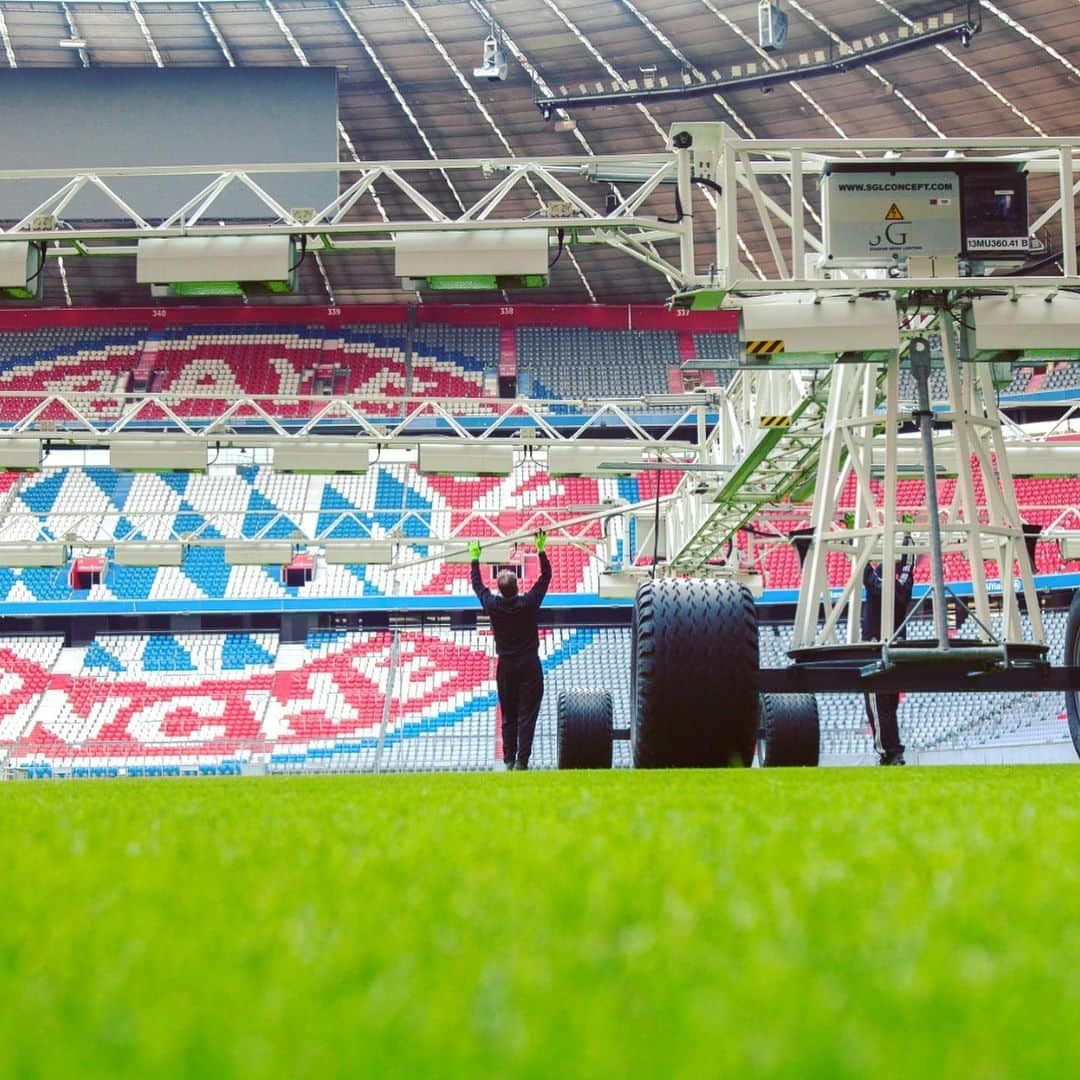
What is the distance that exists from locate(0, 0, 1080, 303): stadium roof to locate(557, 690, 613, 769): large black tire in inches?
730

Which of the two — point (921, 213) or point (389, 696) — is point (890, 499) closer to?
point (921, 213)

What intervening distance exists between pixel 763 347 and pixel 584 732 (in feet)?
18.1

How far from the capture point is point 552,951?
1.36 m

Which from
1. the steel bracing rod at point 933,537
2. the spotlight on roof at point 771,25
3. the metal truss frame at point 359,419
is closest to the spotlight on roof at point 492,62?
the spotlight on roof at point 771,25

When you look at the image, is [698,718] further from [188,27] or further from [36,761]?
[188,27]

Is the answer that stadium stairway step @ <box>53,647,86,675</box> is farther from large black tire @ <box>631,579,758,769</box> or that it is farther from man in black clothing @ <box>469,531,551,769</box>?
large black tire @ <box>631,579,758,769</box>

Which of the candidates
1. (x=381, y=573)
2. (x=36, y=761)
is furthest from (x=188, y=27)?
(x=36, y=761)

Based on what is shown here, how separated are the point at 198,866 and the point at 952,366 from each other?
716cm

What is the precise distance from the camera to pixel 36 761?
27594 mm

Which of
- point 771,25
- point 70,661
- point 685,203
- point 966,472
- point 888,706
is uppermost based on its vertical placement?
point 771,25

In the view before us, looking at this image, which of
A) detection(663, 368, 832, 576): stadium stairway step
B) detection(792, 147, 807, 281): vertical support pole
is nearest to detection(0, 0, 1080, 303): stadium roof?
detection(663, 368, 832, 576): stadium stairway step

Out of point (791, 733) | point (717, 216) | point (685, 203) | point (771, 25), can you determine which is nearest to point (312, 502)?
point (771, 25)

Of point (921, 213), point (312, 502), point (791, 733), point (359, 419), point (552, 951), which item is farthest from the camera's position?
point (312, 502)

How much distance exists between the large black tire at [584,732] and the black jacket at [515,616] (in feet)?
6.33
